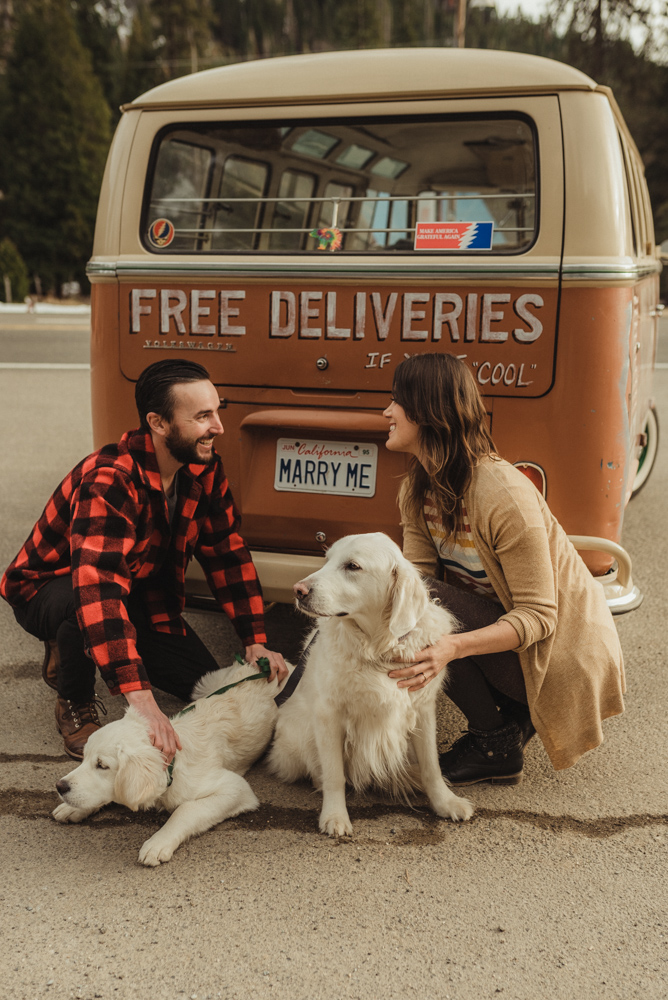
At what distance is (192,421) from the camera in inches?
120

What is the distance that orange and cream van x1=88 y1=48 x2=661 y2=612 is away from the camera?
308 cm

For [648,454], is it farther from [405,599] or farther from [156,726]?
[156,726]

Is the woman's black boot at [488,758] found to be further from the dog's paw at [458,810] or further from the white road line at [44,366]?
the white road line at [44,366]

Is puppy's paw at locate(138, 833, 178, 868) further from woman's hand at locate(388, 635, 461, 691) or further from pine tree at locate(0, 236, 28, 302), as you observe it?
pine tree at locate(0, 236, 28, 302)

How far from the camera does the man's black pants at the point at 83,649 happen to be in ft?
10.3

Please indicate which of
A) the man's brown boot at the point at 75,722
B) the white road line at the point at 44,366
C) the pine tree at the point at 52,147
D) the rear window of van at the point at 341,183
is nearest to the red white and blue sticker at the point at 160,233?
the rear window of van at the point at 341,183

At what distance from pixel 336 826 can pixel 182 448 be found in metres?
1.43

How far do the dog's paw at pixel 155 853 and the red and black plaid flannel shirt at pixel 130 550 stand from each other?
48 centimetres

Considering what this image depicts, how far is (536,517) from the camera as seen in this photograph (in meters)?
2.65

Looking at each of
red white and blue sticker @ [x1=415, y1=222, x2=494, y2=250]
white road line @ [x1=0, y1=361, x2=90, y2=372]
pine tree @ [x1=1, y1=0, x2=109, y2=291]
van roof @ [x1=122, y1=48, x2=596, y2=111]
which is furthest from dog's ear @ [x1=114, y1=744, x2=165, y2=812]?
pine tree @ [x1=1, y1=0, x2=109, y2=291]

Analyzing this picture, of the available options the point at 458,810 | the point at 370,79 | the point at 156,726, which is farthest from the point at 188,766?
the point at 370,79

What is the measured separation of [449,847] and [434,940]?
1.42 ft

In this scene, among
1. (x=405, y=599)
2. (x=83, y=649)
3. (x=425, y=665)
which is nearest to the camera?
(x=405, y=599)

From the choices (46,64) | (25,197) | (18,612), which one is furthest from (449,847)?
(46,64)
